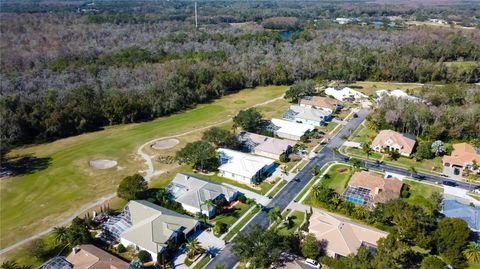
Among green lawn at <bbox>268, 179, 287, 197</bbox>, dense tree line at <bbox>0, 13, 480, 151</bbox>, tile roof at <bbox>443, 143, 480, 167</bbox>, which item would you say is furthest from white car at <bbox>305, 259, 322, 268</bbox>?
dense tree line at <bbox>0, 13, 480, 151</bbox>

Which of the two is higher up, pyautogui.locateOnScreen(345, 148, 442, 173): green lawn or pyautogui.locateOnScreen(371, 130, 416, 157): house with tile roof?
pyautogui.locateOnScreen(371, 130, 416, 157): house with tile roof

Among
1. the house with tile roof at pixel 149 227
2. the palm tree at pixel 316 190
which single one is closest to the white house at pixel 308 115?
the palm tree at pixel 316 190

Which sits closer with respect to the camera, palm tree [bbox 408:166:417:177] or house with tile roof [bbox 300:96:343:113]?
palm tree [bbox 408:166:417:177]

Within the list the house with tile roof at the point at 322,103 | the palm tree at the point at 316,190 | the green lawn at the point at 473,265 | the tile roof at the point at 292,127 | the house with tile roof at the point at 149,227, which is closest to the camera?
the green lawn at the point at 473,265

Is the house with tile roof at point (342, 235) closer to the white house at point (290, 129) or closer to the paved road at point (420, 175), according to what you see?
the paved road at point (420, 175)

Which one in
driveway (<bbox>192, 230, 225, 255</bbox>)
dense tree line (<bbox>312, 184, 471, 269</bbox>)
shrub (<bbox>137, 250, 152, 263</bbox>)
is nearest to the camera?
dense tree line (<bbox>312, 184, 471, 269</bbox>)

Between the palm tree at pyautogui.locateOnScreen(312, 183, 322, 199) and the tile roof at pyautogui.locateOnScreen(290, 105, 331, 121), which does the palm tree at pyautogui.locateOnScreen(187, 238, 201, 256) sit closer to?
the palm tree at pyautogui.locateOnScreen(312, 183, 322, 199)
